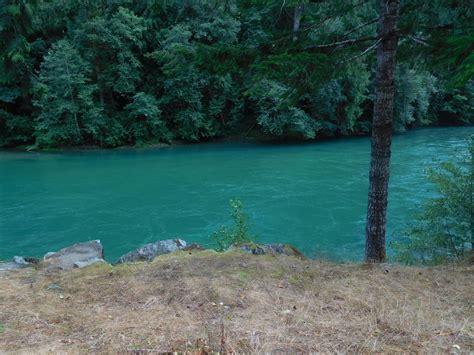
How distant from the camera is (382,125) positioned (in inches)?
168

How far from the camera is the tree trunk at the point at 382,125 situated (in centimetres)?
411

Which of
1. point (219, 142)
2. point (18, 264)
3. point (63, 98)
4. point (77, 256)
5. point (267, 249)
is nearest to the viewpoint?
point (18, 264)

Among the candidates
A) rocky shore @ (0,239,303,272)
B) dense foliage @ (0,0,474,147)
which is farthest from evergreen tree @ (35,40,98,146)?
rocky shore @ (0,239,303,272)

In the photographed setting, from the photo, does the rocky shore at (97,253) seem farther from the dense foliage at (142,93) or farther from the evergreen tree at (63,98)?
the evergreen tree at (63,98)

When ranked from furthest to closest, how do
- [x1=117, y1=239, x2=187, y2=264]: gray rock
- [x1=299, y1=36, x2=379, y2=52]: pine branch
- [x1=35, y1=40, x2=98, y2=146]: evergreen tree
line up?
[x1=35, y1=40, x2=98, y2=146]: evergreen tree
[x1=117, y1=239, x2=187, y2=264]: gray rock
[x1=299, y1=36, x2=379, y2=52]: pine branch

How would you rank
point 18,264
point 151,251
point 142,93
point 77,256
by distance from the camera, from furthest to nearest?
point 142,93, point 151,251, point 77,256, point 18,264

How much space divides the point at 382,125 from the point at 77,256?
15.0 ft

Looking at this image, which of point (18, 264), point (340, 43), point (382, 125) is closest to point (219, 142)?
point (18, 264)

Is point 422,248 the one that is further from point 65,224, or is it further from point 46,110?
point 46,110

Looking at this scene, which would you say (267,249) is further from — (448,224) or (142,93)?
(142,93)

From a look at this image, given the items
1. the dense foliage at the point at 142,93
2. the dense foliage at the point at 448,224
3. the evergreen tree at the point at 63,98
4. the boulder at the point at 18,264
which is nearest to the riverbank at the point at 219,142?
the dense foliage at the point at 142,93

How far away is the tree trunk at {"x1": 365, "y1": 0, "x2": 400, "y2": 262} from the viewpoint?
4109 mm

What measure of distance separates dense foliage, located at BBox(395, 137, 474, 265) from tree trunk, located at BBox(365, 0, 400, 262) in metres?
1.54

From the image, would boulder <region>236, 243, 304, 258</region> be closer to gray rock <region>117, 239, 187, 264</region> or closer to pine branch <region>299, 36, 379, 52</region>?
gray rock <region>117, 239, 187, 264</region>
